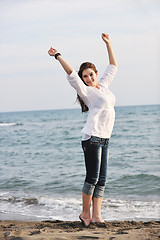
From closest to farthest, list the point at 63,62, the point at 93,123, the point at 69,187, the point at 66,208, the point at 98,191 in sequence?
the point at 63,62 < the point at 93,123 < the point at 98,191 < the point at 66,208 < the point at 69,187

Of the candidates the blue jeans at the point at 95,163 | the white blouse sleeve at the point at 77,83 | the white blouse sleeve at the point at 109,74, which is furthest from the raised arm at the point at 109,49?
the blue jeans at the point at 95,163

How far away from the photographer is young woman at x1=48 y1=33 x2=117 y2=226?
11.1 feet

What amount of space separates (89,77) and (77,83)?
0.97 ft

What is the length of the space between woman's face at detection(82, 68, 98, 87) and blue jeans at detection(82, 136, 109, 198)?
554mm

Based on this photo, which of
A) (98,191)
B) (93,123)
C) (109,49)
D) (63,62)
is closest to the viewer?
(63,62)

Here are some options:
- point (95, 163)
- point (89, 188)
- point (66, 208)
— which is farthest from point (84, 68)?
point (66, 208)

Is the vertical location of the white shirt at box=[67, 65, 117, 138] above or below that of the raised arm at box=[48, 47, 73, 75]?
below

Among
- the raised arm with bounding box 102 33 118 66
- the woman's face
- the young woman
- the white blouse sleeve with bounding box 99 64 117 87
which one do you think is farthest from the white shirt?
the raised arm with bounding box 102 33 118 66

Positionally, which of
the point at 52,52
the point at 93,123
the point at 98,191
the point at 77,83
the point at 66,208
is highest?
the point at 52,52

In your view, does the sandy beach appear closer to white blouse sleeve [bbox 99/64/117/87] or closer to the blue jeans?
the blue jeans

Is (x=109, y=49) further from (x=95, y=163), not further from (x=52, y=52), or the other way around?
(x=95, y=163)

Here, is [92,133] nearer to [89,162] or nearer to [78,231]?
[89,162]

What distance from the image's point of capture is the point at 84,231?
10.9 ft

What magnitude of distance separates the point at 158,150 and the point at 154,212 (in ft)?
21.2
